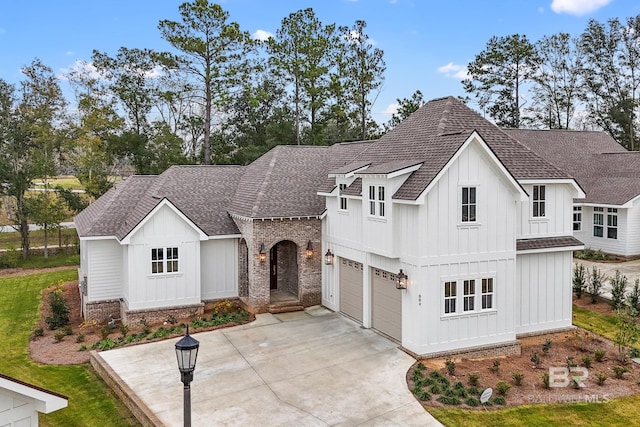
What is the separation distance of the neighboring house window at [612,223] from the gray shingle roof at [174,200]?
20.1 metres

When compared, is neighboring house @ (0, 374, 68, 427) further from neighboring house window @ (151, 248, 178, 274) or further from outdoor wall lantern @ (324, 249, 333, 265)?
outdoor wall lantern @ (324, 249, 333, 265)

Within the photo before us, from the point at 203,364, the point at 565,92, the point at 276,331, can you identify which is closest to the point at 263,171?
the point at 276,331

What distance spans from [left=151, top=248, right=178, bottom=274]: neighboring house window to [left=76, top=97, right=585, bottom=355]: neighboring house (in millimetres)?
49

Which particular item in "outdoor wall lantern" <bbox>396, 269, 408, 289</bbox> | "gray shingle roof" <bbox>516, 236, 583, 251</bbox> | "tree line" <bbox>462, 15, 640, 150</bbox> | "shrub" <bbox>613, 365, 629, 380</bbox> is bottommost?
"shrub" <bbox>613, 365, 629, 380</bbox>

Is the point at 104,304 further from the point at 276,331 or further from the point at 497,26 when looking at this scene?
the point at 497,26

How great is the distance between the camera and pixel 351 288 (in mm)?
16750

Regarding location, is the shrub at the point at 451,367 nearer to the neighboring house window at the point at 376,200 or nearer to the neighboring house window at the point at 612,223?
the neighboring house window at the point at 376,200

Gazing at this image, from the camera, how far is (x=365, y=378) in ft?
39.3

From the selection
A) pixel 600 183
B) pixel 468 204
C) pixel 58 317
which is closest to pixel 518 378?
pixel 468 204

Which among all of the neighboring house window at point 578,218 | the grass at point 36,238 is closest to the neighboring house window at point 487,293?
the neighboring house window at point 578,218

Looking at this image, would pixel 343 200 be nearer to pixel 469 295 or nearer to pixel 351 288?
pixel 351 288

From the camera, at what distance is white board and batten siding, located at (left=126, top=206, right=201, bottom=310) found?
55.1 feet

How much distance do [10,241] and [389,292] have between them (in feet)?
111

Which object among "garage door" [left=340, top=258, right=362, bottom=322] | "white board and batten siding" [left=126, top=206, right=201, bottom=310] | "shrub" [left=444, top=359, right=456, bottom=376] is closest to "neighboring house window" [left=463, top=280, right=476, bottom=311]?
"shrub" [left=444, top=359, right=456, bottom=376]
